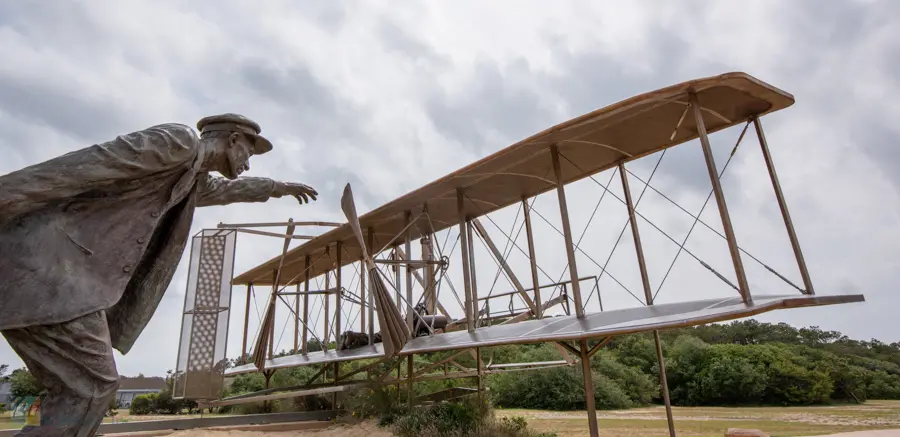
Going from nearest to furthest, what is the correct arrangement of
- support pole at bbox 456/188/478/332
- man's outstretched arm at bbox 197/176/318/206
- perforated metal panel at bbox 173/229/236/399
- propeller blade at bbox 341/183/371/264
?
man's outstretched arm at bbox 197/176/318/206 → propeller blade at bbox 341/183/371/264 → perforated metal panel at bbox 173/229/236/399 → support pole at bbox 456/188/478/332

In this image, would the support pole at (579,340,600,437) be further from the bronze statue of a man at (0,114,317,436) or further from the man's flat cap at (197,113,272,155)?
the bronze statue of a man at (0,114,317,436)

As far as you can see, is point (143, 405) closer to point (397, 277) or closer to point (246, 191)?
point (397, 277)

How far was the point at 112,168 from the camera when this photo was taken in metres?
1.62

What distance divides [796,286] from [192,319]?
323 inches

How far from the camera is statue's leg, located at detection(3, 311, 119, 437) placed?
154 centimetres

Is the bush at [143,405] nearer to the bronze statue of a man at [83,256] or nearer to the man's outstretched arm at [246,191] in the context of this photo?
the man's outstretched arm at [246,191]

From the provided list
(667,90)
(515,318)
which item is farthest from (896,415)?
(667,90)

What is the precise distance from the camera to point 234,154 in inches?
80.4

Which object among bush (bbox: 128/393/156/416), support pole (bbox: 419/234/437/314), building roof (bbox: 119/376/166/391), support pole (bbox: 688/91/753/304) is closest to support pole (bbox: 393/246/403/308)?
support pole (bbox: 419/234/437/314)

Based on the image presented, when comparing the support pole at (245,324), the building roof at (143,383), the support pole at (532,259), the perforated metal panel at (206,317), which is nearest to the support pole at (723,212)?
the support pole at (532,259)

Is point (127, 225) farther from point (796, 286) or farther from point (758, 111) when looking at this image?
point (758, 111)

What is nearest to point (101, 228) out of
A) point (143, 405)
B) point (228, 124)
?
point (228, 124)

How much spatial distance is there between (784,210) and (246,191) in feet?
18.4

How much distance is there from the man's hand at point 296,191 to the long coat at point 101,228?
0.44m
